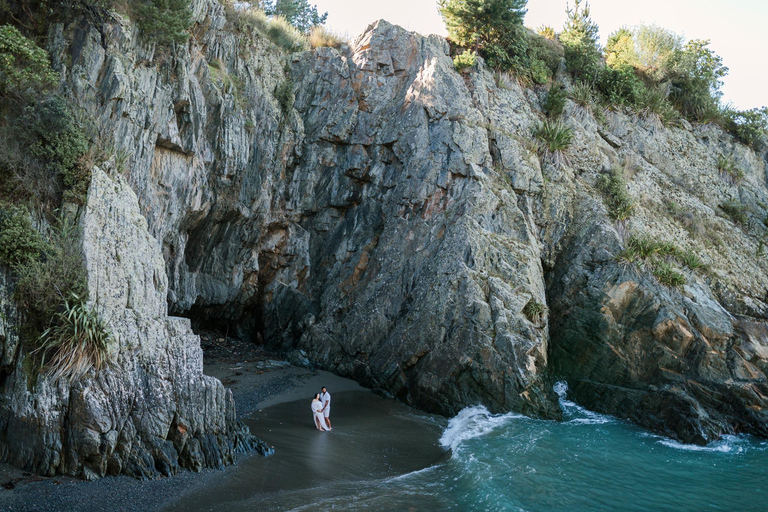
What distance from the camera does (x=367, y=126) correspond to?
22.4 metres

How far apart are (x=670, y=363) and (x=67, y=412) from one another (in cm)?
1621

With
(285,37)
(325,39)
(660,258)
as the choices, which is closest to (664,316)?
(660,258)

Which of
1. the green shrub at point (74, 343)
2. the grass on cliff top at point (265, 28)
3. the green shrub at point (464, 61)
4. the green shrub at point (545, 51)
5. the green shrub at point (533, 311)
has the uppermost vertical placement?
the green shrub at point (545, 51)

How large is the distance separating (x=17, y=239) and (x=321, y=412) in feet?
25.9

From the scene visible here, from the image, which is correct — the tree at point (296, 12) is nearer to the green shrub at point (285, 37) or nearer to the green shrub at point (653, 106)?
the green shrub at point (285, 37)

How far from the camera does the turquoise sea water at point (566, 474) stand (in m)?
10.1

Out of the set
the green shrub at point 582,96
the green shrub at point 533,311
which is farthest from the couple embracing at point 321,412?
the green shrub at point 582,96

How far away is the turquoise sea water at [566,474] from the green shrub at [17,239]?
7036mm

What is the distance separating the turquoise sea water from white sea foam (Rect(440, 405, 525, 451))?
0.09 ft

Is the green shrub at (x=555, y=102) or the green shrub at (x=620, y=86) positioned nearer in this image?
the green shrub at (x=555, y=102)

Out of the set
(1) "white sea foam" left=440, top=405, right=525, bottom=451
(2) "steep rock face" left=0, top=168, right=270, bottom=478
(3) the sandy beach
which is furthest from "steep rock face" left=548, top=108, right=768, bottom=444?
(2) "steep rock face" left=0, top=168, right=270, bottom=478

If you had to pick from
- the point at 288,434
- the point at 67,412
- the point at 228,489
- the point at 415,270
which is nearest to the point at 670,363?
the point at 415,270

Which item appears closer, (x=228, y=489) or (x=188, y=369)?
(x=228, y=489)

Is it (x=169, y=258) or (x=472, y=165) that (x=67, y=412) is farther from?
(x=472, y=165)
